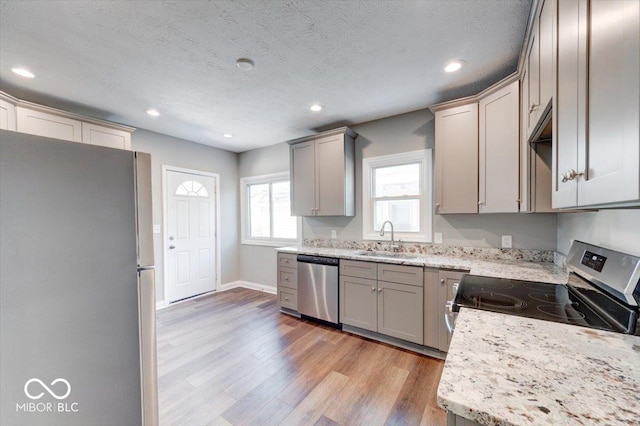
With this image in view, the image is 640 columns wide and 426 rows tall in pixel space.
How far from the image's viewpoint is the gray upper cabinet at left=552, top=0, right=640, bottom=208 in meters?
0.52

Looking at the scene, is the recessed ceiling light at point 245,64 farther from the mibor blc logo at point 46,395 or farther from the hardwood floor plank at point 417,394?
the hardwood floor plank at point 417,394

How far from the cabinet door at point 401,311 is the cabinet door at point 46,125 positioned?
3.60m

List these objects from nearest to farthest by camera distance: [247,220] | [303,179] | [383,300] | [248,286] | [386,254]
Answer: [383,300] → [386,254] → [303,179] → [248,286] → [247,220]

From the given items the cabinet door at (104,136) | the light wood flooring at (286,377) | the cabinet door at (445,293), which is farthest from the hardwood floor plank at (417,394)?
the cabinet door at (104,136)

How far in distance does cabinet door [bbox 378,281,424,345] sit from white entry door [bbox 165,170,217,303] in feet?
10.3

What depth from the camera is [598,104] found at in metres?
0.66

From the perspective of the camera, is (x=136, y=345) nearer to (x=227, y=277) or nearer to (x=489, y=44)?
(x=489, y=44)

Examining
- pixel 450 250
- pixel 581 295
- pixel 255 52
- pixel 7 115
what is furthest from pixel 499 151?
pixel 7 115

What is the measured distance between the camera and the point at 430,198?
2920 millimetres

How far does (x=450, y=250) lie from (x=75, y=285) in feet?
9.84

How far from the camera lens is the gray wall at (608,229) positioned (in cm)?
111

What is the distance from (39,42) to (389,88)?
2.75 meters

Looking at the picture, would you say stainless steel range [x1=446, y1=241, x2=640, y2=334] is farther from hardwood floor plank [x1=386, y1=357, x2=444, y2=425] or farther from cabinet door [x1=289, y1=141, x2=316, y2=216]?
cabinet door [x1=289, y1=141, x2=316, y2=216]

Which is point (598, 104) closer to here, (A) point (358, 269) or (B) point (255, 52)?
(B) point (255, 52)
